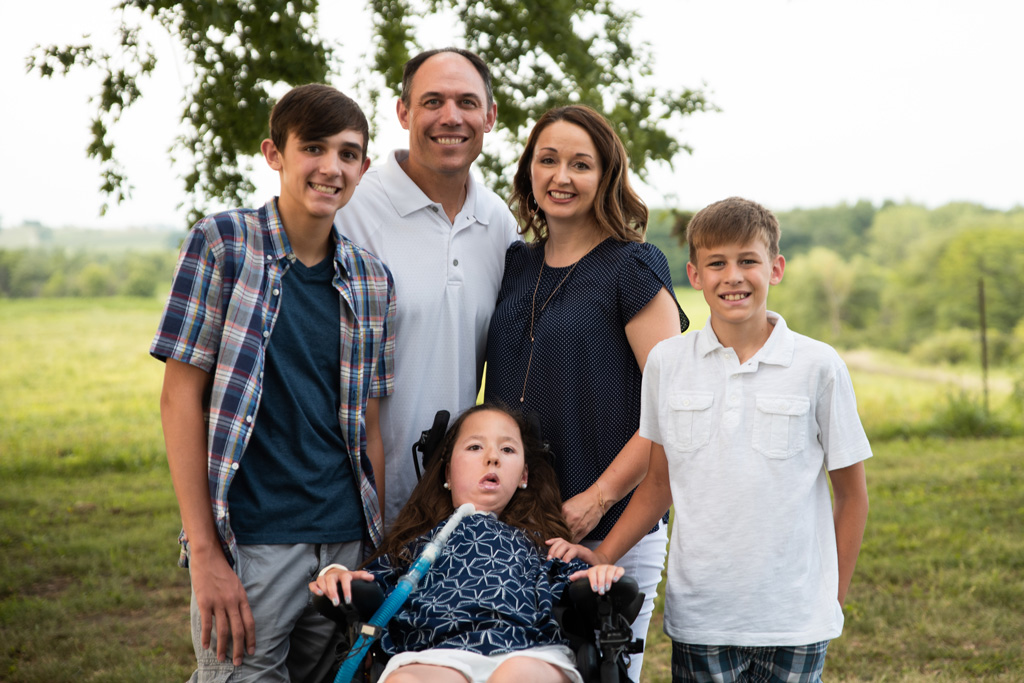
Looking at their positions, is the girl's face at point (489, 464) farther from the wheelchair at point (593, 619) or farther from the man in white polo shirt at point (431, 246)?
the wheelchair at point (593, 619)

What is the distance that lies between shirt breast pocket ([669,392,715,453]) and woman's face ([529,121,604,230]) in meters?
0.70

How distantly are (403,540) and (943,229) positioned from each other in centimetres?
2988

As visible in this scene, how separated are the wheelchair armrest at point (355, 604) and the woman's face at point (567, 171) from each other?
1.19 meters

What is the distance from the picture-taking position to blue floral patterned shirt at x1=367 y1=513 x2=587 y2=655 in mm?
2265

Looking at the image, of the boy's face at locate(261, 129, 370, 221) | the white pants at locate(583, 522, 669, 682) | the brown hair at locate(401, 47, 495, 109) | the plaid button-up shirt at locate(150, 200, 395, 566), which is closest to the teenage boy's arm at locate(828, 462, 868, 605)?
the white pants at locate(583, 522, 669, 682)

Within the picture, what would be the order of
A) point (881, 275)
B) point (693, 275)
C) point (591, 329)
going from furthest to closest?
point (881, 275) → point (591, 329) → point (693, 275)

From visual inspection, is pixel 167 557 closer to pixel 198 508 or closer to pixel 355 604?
pixel 198 508

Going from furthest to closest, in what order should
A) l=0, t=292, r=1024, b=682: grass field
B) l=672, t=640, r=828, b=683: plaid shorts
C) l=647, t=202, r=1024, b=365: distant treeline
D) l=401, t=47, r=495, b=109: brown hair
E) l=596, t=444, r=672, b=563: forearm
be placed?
l=647, t=202, r=1024, b=365: distant treeline
l=0, t=292, r=1024, b=682: grass field
l=401, t=47, r=495, b=109: brown hair
l=596, t=444, r=672, b=563: forearm
l=672, t=640, r=828, b=683: plaid shorts

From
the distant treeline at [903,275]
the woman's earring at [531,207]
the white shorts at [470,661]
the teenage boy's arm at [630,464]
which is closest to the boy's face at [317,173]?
the woman's earring at [531,207]

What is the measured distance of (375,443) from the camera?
257 cm

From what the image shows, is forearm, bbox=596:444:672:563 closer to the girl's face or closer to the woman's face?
the girl's face

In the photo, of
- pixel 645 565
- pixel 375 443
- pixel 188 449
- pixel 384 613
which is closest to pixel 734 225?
pixel 645 565

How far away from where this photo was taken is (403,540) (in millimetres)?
2486

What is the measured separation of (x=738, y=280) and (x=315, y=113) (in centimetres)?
117
